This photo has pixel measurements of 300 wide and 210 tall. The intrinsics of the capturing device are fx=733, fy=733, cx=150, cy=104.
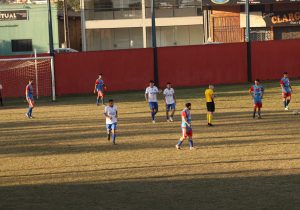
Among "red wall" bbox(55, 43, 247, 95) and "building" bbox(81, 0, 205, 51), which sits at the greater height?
"building" bbox(81, 0, 205, 51)

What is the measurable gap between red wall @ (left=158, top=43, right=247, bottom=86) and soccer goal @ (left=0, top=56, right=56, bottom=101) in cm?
790

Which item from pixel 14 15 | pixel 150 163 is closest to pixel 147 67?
pixel 14 15

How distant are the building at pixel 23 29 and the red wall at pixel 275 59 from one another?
26.3m

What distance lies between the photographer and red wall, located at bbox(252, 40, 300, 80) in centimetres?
5241

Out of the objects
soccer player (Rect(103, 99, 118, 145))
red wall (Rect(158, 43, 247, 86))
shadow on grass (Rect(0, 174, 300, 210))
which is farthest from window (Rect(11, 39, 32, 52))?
shadow on grass (Rect(0, 174, 300, 210))

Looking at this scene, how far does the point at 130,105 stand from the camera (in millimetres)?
41625

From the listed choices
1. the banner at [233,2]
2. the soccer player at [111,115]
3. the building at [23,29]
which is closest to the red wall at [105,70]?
the banner at [233,2]

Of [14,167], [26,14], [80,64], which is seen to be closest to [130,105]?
[80,64]

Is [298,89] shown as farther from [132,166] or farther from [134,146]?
[132,166]

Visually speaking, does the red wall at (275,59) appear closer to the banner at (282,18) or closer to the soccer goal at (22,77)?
the banner at (282,18)

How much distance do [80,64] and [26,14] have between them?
23.8m

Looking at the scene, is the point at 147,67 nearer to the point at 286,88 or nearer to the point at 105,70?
the point at 105,70

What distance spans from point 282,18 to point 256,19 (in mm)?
2391

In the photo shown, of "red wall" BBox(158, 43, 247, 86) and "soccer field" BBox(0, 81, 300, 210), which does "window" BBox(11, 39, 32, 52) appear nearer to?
"red wall" BBox(158, 43, 247, 86)
